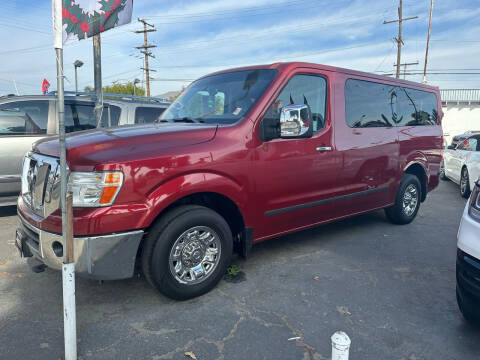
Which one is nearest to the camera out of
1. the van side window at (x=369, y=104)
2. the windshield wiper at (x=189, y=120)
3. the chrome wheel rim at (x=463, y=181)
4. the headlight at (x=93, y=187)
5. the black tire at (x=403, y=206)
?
the headlight at (x=93, y=187)

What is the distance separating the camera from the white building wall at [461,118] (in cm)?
3469

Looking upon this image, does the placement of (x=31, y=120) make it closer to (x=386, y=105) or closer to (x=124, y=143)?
(x=124, y=143)

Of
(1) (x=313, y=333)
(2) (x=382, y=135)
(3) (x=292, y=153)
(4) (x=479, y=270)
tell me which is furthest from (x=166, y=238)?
(2) (x=382, y=135)

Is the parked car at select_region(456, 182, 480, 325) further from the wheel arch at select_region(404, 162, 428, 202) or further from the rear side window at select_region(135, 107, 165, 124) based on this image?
the rear side window at select_region(135, 107, 165, 124)

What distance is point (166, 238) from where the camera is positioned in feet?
9.55

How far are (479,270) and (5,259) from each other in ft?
14.5

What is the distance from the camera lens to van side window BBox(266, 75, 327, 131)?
3678mm

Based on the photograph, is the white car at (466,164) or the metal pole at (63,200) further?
the white car at (466,164)

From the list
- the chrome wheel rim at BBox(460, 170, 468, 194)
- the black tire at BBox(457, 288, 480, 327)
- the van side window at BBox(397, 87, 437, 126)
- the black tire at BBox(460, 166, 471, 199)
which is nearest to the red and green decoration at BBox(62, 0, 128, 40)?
the black tire at BBox(457, 288, 480, 327)

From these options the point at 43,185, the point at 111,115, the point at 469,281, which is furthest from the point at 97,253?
the point at 111,115

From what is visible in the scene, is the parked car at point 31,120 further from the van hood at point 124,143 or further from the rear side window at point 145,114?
the van hood at point 124,143

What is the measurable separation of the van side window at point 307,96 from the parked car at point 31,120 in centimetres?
365

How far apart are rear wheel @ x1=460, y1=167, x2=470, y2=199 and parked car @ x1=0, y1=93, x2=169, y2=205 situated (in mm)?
7016

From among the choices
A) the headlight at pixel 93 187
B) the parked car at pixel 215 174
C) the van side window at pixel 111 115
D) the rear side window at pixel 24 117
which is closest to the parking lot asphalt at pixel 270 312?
the parked car at pixel 215 174
